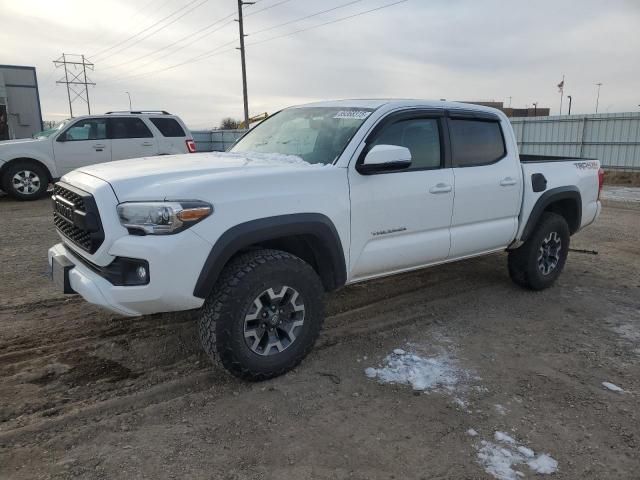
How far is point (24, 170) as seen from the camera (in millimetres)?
11352

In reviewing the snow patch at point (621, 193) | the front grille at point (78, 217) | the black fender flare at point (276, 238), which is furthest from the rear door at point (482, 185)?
the snow patch at point (621, 193)

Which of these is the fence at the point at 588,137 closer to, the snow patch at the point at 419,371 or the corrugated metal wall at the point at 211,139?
the corrugated metal wall at the point at 211,139

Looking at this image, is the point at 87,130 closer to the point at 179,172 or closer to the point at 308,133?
the point at 308,133

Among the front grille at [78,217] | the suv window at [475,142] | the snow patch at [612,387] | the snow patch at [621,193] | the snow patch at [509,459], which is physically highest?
the suv window at [475,142]

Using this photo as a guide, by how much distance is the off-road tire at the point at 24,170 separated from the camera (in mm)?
11234

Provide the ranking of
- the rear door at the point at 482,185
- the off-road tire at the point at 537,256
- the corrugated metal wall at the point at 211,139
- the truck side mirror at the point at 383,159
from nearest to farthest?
the truck side mirror at the point at 383,159, the rear door at the point at 482,185, the off-road tire at the point at 537,256, the corrugated metal wall at the point at 211,139

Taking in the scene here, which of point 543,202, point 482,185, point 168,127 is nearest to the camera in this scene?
point 482,185

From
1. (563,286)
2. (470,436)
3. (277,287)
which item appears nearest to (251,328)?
(277,287)

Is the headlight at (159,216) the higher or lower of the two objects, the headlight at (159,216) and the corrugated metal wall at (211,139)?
the lower

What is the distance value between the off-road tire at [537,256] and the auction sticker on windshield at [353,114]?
7.84 feet

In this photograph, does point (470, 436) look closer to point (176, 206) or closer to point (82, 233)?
point (176, 206)

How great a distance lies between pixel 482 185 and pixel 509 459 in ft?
8.22

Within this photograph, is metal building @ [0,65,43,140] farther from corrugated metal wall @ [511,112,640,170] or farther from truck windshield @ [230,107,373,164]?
truck windshield @ [230,107,373,164]

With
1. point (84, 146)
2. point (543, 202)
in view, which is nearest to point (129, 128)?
point (84, 146)
